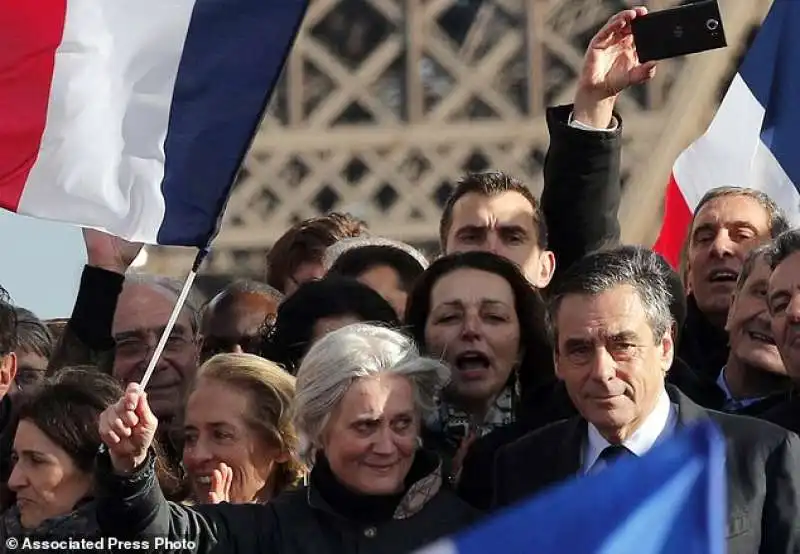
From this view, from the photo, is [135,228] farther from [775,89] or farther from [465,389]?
[775,89]

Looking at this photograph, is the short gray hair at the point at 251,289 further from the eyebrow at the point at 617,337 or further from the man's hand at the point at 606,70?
the eyebrow at the point at 617,337

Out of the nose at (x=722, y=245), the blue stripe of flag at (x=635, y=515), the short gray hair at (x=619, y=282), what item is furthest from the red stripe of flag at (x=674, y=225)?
the blue stripe of flag at (x=635, y=515)

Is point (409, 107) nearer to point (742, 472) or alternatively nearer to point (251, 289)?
point (251, 289)

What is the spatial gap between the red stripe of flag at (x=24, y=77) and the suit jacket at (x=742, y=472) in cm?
113

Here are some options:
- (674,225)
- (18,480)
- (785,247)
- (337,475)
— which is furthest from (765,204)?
(18,480)

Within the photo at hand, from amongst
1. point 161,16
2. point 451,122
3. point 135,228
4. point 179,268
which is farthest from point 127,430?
point 451,122

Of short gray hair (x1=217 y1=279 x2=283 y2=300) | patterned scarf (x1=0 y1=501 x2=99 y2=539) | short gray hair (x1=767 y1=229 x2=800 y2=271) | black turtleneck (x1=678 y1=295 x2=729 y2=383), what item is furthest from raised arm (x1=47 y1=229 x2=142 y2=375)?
short gray hair (x1=767 y1=229 x2=800 y2=271)

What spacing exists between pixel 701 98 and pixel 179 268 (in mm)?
2343

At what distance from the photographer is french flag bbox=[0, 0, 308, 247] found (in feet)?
20.2

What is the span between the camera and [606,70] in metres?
6.82

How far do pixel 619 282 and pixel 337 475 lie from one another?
2.08ft

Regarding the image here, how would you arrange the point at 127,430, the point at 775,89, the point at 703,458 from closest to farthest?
the point at 703,458
the point at 127,430
the point at 775,89

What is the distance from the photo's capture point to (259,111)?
6.16 meters

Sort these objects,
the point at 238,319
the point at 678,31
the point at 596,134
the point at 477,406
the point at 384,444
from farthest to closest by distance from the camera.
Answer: the point at 238,319, the point at 596,134, the point at 678,31, the point at 477,406, the point at 384,444
